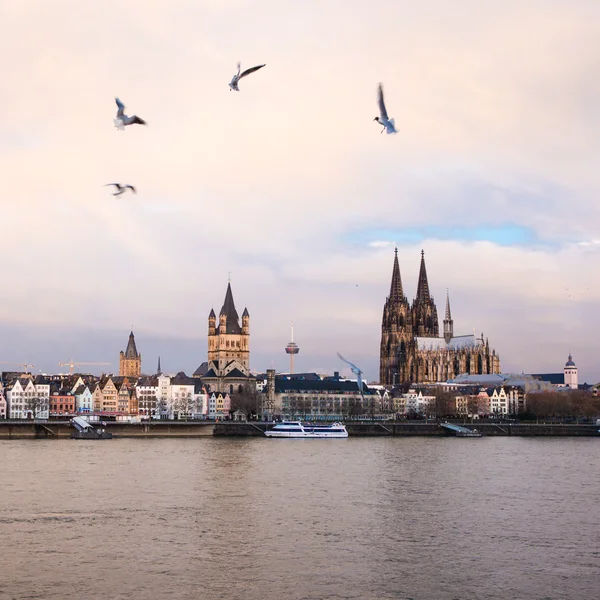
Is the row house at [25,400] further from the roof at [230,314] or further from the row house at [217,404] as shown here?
the roof at [230,314]

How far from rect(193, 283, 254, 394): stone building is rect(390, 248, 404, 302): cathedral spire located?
94.2ft

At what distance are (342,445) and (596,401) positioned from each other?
77678mm

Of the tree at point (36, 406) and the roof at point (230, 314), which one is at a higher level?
the roof at point (230, 314)

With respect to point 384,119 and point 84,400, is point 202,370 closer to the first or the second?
point 84,400

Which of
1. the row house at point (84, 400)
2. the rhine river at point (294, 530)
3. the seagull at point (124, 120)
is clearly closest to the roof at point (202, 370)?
the row house at point (84, 400)

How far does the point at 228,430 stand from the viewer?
312 feet

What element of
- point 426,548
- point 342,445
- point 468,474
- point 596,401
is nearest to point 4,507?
point 426,548

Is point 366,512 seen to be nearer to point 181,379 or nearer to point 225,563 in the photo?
point 225,563

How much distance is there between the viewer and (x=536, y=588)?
78.2 ft

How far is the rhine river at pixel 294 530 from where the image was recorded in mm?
23984

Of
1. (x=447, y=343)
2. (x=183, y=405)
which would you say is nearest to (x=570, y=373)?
(x=447, y=343)

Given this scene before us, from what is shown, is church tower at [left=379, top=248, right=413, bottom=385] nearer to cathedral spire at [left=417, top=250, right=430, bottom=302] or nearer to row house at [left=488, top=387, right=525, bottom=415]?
cathedral spire at [left=417, top=250, right=430, bottom=302]

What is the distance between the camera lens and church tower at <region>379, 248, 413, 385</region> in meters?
180

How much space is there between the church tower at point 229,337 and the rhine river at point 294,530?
353 ft
